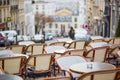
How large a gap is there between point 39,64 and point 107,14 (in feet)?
111

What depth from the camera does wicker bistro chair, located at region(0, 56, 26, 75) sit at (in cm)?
695

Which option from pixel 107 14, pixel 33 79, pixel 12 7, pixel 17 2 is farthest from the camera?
pixel 17 2

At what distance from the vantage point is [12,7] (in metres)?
50.3

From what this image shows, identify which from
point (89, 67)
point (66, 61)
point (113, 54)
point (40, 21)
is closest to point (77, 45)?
point (113, 54)

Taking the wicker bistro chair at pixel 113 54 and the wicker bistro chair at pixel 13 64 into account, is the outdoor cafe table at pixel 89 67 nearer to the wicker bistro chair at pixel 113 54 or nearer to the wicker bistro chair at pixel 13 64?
the wicker bistro chair at pixel 13 64

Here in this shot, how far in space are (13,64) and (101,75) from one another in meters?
2.52

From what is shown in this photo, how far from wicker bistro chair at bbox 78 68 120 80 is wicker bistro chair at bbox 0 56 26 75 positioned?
2.39 metres

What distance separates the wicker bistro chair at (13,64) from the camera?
6945 millimetres

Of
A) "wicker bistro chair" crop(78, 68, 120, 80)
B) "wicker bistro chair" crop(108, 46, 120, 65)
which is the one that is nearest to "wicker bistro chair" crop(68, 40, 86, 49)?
"wicker bistro chair" crop(108, 46, 120, 65)

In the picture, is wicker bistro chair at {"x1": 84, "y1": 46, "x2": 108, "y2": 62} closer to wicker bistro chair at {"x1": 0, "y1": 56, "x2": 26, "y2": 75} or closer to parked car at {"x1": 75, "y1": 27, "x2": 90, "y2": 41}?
wicker bistro chair at {"x1": 0, "y1": 56, "x2": 26, "y2": 75}

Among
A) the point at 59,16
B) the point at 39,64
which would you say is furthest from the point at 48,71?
the point at 59,16

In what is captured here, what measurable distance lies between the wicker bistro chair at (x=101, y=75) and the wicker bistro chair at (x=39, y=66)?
2.39 metres

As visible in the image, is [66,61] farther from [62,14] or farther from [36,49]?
[62,14]

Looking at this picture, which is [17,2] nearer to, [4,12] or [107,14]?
[4,12]
